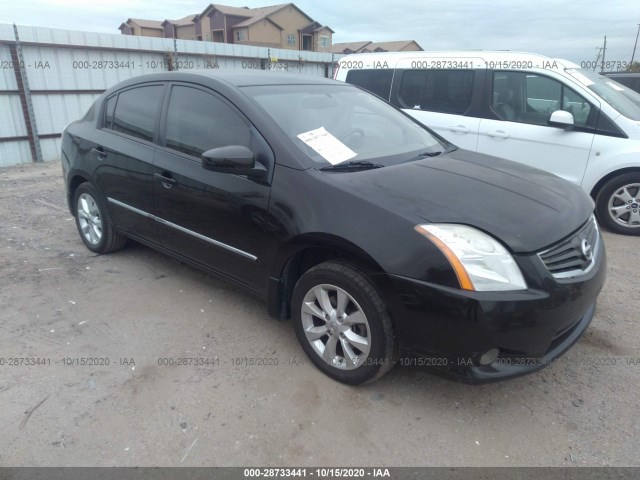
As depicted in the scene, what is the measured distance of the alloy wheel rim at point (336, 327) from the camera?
8.25 ft

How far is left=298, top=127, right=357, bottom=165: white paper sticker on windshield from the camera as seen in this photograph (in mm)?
2818

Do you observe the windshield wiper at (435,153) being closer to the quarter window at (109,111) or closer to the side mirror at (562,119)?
the side mirror at (562,119)

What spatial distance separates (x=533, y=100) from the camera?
18.2 ft

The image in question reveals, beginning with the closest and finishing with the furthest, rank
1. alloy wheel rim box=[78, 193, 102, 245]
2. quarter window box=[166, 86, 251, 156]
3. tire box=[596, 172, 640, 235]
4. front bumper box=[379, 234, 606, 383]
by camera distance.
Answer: front bumper box=[379, 234, 606, 383], quarter window box=[166, 86, 251, 156], alloy wheel rim box=[78, 193, 102, 245], tire box=[596, 172, 640, 235]

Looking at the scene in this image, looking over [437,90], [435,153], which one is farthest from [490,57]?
[435,153]

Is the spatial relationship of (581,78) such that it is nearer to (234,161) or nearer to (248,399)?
(234,161)

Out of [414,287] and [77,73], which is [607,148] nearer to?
[414,287]

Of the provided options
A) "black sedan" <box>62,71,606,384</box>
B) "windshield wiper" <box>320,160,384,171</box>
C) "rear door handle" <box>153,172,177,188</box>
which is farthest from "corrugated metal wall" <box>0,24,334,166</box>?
"windshield wiper" <box>320,160,384,171</box>

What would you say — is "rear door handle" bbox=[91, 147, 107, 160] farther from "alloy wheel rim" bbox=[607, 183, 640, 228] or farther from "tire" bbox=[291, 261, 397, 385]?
"alloy wheel rim" bbox=[607, 183, 640, 228]

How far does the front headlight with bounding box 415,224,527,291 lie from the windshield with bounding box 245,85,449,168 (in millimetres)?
827

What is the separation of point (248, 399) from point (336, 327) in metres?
0.62

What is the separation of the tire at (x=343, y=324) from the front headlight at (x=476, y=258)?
16.8 inches

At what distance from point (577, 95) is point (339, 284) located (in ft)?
14.2

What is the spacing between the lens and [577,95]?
5258 mm
